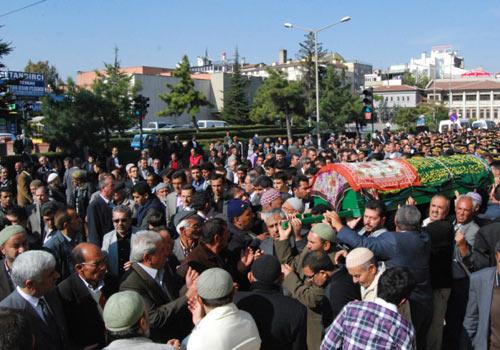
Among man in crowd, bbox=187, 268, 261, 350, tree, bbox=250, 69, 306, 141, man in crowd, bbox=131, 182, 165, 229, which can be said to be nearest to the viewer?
man in crowd, bbox=187, 268, 261, 350

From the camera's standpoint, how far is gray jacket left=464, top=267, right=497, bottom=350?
418cm

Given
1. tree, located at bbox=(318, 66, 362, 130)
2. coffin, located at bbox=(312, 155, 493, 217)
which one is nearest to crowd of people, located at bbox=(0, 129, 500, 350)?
coffin, located at bbox=(312, 155, 493, 217)

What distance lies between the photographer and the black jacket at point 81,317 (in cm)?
423

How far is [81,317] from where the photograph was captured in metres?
4.25

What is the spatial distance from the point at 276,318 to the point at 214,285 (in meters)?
0.59

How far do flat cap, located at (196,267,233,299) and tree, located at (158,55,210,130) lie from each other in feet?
153

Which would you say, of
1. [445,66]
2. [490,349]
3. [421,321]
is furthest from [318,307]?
[445,66]

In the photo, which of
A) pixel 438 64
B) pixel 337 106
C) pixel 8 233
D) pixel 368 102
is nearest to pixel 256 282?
pixel 8 233

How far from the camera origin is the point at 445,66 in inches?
6491

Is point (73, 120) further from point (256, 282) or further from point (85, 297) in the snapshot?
point (256, 282)

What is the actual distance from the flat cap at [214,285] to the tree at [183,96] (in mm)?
46652

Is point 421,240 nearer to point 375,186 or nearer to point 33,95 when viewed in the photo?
point 375,186

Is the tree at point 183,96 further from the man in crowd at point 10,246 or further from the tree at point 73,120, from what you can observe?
the man in crowd at point 10,246

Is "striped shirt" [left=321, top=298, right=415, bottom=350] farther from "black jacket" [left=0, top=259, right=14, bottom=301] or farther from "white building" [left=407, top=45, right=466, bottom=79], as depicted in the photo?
"white building" [left=407, top=45, right=466, bottom=79]
